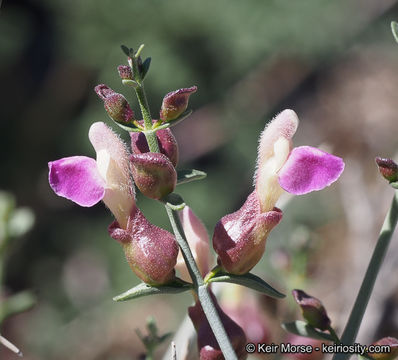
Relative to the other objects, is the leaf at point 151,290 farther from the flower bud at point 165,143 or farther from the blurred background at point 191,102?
the blurred background at point 191,102

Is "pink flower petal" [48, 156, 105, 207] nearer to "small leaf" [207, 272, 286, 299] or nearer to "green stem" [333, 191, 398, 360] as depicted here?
"small leaf" [207, 272, 286, 299]

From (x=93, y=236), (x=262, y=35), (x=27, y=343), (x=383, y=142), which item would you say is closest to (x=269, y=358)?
(x=27, y=343)

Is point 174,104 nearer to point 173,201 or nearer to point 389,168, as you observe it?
point 173,201

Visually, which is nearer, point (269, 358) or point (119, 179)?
point (119, 179)

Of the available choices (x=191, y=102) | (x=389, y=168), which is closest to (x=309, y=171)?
(x=389, y=168)

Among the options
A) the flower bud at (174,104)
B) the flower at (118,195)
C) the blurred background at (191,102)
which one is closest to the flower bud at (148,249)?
the flower at (118,195)

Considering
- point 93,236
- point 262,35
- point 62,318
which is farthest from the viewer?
point 262,35

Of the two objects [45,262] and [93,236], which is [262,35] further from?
[45,262]

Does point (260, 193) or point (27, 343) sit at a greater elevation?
point (260, 193)
